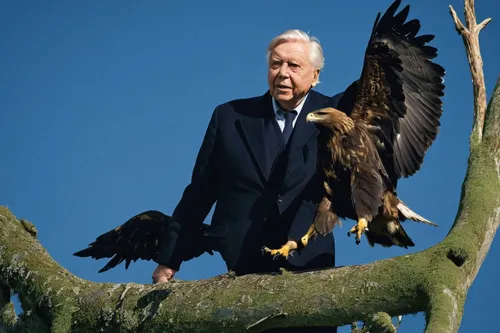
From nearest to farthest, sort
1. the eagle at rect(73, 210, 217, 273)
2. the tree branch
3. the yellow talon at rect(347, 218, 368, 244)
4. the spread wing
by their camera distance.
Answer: the yellow talon at rect(347, 218, 368, 244), the tree branch, the spread wing, the eagle at rect(73, 210, 217, 273)

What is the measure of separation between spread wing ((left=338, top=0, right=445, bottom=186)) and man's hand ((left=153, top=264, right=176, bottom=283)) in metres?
1.36

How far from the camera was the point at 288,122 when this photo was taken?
212 inches

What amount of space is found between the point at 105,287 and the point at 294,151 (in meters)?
1.23

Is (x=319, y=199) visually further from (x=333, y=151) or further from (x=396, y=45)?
(x=396, y=45)

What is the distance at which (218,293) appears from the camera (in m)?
4.66

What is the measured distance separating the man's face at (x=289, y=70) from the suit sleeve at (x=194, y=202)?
46 cm

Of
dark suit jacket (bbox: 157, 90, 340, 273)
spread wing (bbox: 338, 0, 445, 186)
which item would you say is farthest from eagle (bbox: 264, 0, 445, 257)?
dark suit jacket (bbox: 157, 90, 340, 273)

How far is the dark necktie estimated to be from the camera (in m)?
5.36

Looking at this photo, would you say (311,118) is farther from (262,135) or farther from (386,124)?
(386,124)

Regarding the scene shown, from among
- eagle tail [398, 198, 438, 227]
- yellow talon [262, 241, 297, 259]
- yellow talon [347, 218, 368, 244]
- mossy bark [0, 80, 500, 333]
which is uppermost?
eagle tail [398, 198, 438, 227]

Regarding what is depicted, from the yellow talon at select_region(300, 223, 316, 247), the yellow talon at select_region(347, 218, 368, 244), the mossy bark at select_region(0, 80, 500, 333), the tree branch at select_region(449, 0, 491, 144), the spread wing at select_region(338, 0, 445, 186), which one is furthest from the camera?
the spread wing at select_region(338, 0, 445, 186)

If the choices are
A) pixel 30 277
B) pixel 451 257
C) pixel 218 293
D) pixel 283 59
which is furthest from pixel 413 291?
pixel 30 277

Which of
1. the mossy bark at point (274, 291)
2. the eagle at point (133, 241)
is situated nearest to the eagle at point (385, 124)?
the mossy bark at point (274, 291)

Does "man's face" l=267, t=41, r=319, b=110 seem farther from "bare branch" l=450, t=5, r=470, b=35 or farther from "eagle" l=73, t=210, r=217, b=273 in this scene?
"eagle" l=73, t=210, r=217, b=273
